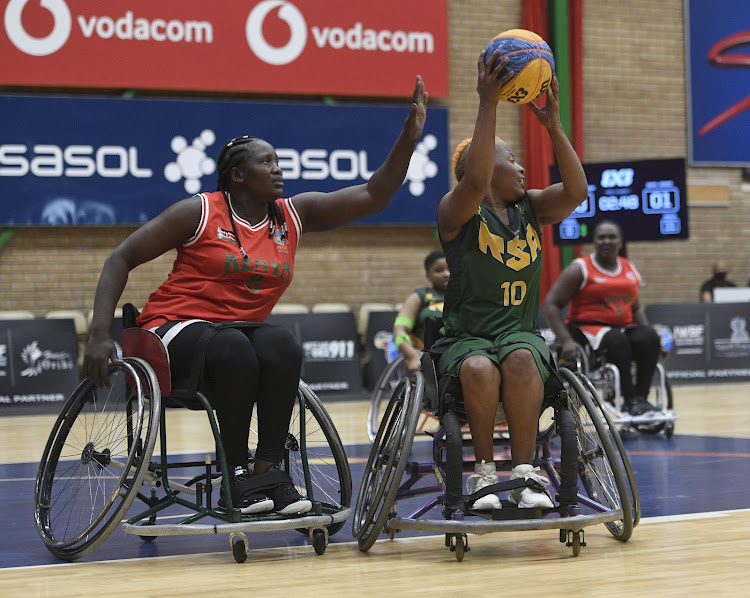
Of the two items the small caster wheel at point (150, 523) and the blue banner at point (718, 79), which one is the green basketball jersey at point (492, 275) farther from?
the blue banner at point (718, 79)

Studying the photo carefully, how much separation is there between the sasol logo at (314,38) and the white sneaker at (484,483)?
884 cm

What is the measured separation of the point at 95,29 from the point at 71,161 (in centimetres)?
124

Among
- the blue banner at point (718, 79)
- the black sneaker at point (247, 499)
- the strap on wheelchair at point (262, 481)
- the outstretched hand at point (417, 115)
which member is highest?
the blue banner at point (718, 79)

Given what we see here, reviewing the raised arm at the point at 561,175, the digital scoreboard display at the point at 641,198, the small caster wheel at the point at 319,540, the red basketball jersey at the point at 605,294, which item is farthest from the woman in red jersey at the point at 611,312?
the small caster wheel at the point at 319,540

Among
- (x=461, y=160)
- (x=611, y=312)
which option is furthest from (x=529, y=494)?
(x=611, y=312)

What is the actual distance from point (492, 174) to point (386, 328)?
760cm

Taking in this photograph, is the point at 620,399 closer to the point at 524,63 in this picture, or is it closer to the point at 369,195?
the point at 369,195

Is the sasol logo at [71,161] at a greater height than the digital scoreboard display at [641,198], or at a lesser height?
greater

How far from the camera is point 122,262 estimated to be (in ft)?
11.2

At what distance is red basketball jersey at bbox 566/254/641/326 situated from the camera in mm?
6711

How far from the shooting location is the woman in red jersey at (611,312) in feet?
21.9

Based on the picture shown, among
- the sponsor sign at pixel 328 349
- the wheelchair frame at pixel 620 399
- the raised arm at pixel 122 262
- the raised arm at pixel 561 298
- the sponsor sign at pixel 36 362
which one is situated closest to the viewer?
the raised arm at pixel 122 262

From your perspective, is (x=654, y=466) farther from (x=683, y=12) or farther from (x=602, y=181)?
(x=683, y=12)

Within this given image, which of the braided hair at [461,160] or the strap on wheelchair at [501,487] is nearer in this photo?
the strap on wheelchair at [501,487]
